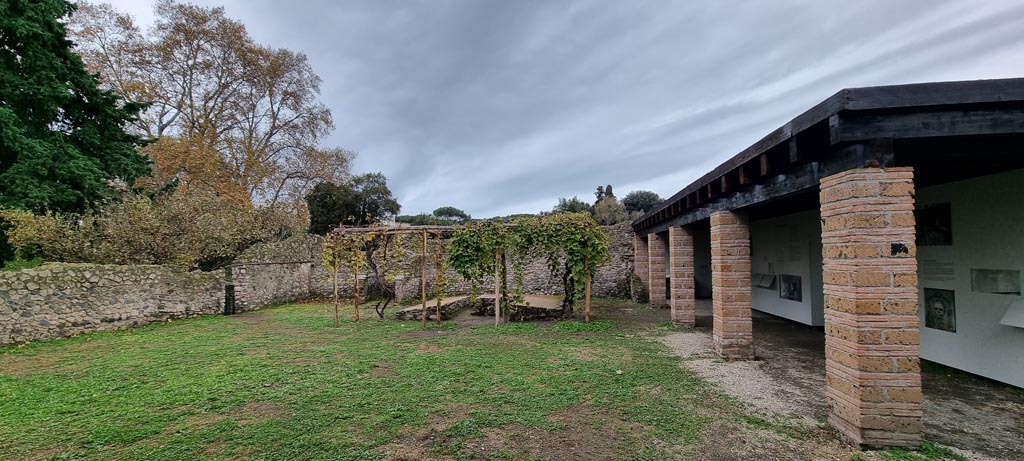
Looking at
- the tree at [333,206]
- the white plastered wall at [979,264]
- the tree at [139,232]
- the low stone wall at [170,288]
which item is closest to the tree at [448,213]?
the tree at [333,206]

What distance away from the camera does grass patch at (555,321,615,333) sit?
26.4 ft

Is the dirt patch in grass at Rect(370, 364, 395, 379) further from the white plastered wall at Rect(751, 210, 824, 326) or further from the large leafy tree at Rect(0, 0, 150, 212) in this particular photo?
the large leafy tree at Rect(0, 0, 150, 212)

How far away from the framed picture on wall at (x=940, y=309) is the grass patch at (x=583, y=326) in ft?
15.3

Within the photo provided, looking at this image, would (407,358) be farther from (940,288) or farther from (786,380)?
(940,288)

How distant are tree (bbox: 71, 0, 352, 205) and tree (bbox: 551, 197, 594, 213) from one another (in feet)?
67.9

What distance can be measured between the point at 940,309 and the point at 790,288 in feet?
12.5

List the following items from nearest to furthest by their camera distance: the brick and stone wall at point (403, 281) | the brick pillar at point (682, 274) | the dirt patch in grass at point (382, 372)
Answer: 1. the dirt patch in grass at point (382, 372)
2. the brick pillar at point (682, 274)
3. the brick and stone wall at point (403, 281)

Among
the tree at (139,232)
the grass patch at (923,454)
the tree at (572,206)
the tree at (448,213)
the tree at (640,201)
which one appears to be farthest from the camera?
the tree at (448,213)

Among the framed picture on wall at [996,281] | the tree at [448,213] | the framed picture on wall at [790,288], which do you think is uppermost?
the tree at [448,213]

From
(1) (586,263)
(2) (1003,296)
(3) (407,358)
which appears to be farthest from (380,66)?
(2) (1003,296)

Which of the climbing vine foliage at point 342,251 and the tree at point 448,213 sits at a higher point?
the tree at point 448,213

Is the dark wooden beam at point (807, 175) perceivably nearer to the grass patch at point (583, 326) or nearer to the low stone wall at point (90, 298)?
the grass patch at point (583, 326)

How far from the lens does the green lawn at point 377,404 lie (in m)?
3.06

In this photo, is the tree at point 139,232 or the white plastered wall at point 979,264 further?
the tree at point 139,232
